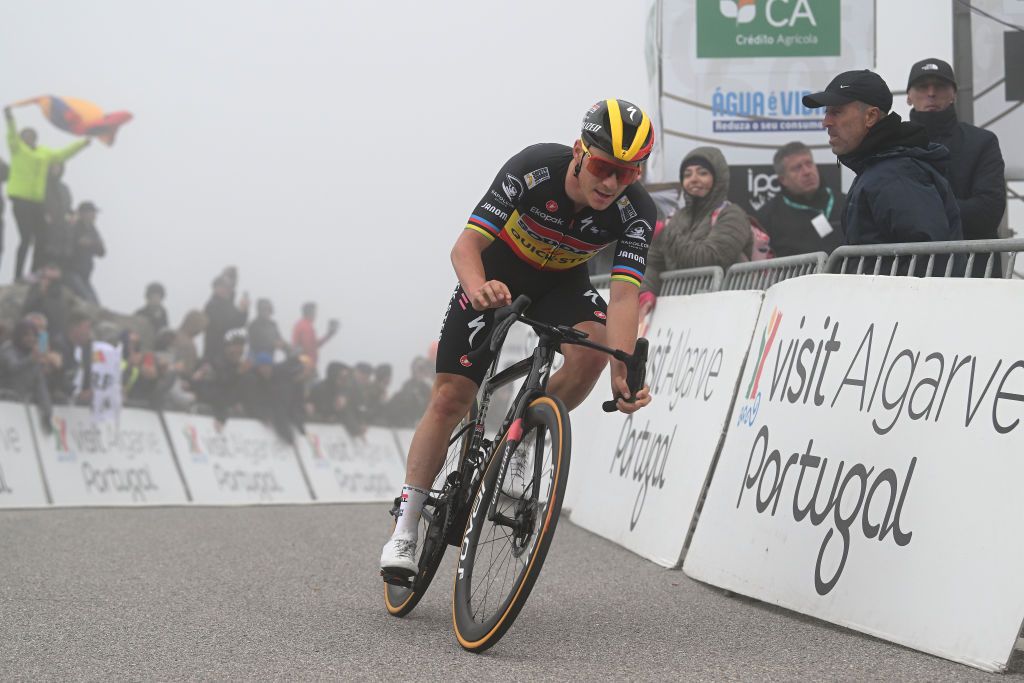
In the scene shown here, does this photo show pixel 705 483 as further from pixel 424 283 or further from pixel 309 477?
pixel 424 283

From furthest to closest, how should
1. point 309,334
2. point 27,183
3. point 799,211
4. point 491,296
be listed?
point 309,334 < point 27,183 < point 799,211 < point 491,296

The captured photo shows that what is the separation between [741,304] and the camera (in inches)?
248

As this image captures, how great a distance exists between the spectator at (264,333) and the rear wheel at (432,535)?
Answer: 9.84 metres

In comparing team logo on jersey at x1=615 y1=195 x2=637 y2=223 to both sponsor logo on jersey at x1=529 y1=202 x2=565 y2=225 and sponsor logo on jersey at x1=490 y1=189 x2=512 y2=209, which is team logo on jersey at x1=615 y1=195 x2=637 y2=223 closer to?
sponsor logo on jersey at x1=529 y1=202 x2=565 y2=225

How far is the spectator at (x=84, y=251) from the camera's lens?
1328 centimetres

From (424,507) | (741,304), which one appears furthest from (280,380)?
(424,507)

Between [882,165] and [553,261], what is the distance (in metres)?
1.57

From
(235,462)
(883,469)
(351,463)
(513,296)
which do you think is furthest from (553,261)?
(351,463)

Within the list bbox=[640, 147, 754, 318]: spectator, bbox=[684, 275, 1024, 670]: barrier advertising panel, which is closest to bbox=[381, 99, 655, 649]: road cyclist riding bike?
bbox=[684, 275, 1024, 670]: barrier advertising panel

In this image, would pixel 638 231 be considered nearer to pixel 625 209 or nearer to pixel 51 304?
pixel 625 209

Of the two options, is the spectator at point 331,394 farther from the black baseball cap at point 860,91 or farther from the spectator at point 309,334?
the black baseball cap at point 860,91

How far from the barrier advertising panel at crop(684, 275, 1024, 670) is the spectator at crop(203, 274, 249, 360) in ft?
30.2

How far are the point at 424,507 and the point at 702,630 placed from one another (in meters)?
1.11

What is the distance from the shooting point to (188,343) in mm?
13867
